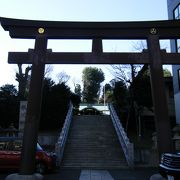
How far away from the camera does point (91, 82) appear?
83.2 m

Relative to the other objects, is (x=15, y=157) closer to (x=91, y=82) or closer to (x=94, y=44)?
(x=94, y=44)

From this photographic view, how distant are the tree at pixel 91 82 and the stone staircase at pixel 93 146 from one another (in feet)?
148

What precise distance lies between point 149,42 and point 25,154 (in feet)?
23.0

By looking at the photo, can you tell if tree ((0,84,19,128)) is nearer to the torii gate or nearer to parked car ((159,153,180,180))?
the torii gate

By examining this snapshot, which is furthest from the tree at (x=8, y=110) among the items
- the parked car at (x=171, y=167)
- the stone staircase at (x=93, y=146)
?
the parked car at (x=171, y=167)

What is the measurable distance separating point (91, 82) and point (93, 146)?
55.5 meters

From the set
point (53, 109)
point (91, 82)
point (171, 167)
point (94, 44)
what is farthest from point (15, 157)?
point (91, 82)

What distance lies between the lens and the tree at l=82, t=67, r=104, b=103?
81812 mm

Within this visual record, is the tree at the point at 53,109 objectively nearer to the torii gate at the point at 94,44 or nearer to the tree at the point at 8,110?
the tree at the point at 8,110

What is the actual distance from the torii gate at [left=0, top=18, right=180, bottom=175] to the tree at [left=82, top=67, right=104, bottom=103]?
214 ft

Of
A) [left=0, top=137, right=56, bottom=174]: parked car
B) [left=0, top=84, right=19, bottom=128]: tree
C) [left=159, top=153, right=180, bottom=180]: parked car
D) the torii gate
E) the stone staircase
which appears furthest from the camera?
[left=0, top=84, right=19, bottom=128]: tree

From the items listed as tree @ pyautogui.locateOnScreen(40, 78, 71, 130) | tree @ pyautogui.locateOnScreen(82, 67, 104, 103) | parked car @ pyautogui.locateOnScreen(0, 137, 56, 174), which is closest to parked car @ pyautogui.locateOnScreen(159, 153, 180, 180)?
parked car @ pyautogui.locateOnScreen(0, 137, 56, 174)

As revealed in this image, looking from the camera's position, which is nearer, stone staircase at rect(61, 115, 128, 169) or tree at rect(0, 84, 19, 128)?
stone staircase at rect(61, 115, 128, 169)

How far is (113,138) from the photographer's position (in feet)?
99.9
